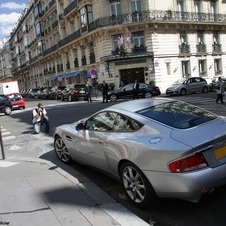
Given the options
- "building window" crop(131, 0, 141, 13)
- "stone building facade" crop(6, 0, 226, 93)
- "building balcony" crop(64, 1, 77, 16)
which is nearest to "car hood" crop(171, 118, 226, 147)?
"stone building facade" crop(6, 0, 226, 93)

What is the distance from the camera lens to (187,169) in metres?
3.89

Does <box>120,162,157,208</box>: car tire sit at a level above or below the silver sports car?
below

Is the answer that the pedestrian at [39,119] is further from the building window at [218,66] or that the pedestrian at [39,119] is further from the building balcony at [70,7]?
the building balcony at [70,7]

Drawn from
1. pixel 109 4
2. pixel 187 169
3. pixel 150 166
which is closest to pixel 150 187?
pixel 150 166

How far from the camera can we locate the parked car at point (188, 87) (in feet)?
86.7

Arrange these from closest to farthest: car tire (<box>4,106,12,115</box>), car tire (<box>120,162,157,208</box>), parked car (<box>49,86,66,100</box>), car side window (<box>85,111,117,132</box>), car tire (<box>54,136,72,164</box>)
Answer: car tire (<box>120,162,157,208</box>) → car side window (<box>85,111,117,132</box>) → car tire (<box>54,136,72,164</box>) → car tire (<box>4,106,12,115</box>) → parked car (<box>49,86,66,100</box>)

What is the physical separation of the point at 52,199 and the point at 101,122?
148 centimetres

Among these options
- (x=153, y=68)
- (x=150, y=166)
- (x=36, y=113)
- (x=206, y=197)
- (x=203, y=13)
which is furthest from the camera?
(x=203, y=13)

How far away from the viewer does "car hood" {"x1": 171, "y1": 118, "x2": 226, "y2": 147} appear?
4027mm

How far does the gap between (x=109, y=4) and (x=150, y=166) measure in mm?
31828

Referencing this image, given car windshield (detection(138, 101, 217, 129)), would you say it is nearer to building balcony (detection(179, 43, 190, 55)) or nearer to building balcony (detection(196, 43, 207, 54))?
building balcony (detection(179, 43, 190, 55))

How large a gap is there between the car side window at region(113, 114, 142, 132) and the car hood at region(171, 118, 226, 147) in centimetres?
63

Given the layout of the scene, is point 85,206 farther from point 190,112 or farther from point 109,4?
point 109,4

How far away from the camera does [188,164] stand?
390 centimetres
